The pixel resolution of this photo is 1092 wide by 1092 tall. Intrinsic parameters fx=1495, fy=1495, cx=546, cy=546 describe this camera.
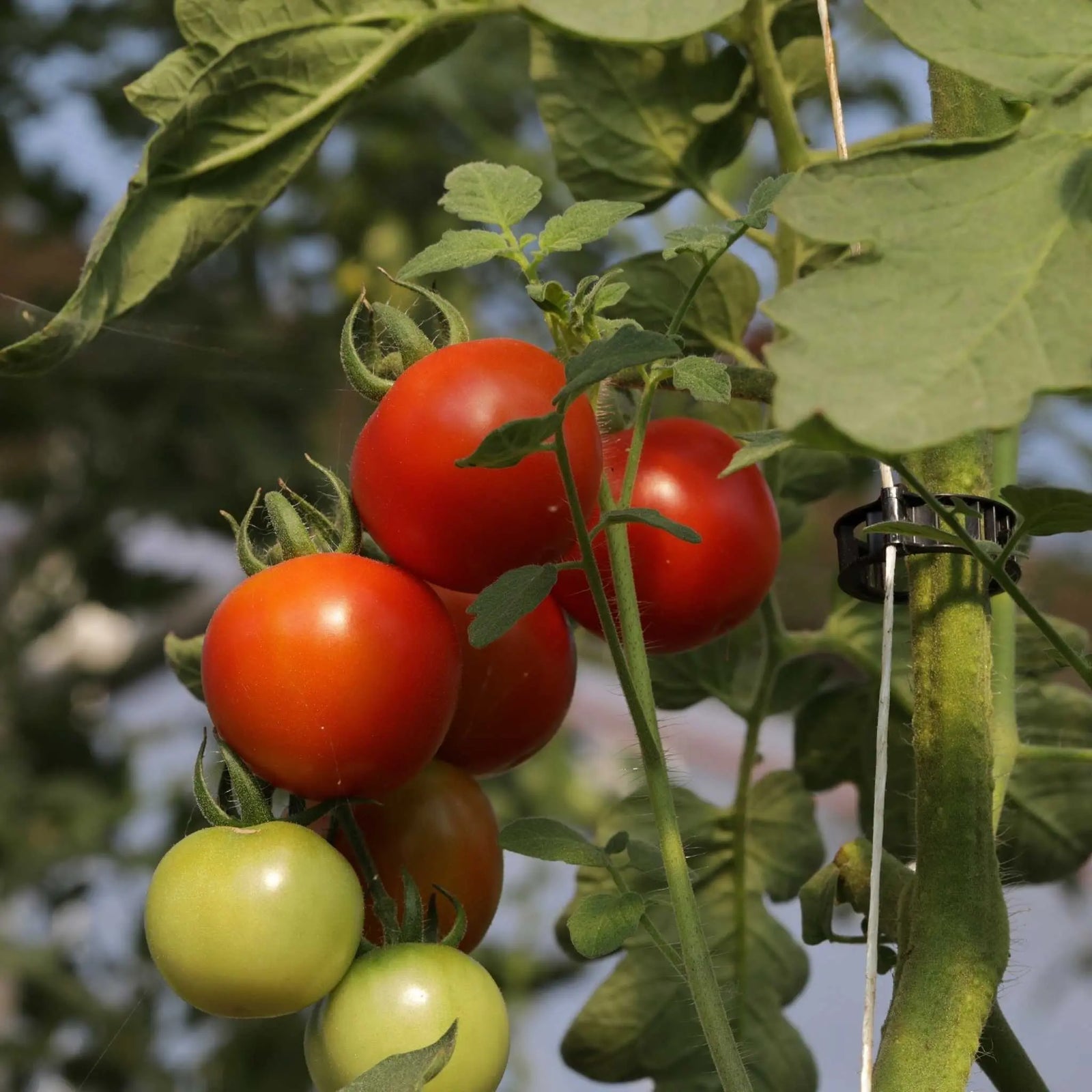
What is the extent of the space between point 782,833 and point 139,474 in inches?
49.6

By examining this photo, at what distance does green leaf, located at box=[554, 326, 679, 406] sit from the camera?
1.33 ft

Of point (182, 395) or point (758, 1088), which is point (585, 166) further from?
point (182, 395)

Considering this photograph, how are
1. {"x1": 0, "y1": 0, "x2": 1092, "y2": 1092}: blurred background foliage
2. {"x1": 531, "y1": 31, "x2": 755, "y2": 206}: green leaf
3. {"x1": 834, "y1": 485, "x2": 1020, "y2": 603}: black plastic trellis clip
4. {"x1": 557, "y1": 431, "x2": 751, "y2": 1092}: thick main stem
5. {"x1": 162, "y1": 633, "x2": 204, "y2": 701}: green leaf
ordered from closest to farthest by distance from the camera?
{"x1": 557, "y1": 431, "x2": 751, "y2": 1092}: thick main stem
{"x1": 834, "y1": 485, "x2": 1020, "y2": 603}: black plastic trellis clip
{"x1": 162, "y1": 633, "x2": 204, "y2": 701}: green leaf
{"x1": 531, "y1": 31, "x2": 755, "y2": 206}: green leaf
{"x1": 0, "y1": 0, "x2": 1092, "y2": 1092}: blurred background foliage

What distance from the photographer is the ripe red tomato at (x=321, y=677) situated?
0.50 meters

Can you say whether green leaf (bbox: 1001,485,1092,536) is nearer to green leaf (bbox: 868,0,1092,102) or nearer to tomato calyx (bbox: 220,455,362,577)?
green leaf (bbox: 868,0,1092,102)

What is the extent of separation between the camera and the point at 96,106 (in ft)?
5.74

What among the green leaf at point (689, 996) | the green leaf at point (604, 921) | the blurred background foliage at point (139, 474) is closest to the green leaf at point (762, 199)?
the green leaf at point (604, 921)

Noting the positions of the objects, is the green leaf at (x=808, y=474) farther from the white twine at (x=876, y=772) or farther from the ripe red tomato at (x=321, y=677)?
the ripe red tomato at (x=321, y=677)

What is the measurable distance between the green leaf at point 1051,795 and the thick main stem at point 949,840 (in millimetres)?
217

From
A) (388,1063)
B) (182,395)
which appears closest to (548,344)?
(182,395)

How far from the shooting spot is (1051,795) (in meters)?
0.72

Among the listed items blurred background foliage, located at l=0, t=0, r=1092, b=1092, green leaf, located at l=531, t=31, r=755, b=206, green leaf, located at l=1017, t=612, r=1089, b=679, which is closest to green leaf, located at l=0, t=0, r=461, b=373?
green leaf, located at l=531, t=31, r=755, b=206

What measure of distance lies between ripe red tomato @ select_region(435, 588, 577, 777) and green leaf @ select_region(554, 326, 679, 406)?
18 centimetres

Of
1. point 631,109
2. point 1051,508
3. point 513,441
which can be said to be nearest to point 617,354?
point 513,441
